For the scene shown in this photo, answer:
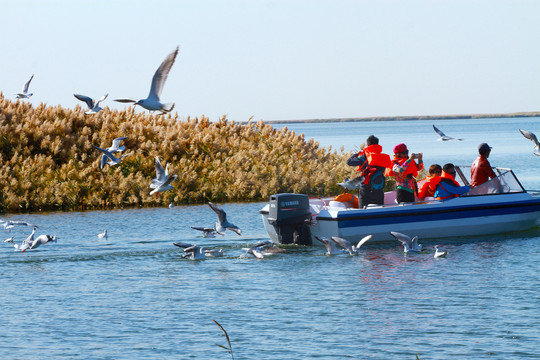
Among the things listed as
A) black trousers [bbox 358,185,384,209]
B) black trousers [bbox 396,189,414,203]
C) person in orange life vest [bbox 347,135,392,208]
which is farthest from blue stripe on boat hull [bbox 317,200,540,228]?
person in orange life vest [bbox 347,135,392,208]

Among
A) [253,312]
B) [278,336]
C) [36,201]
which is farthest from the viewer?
[36,201]

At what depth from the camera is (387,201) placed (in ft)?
71.2

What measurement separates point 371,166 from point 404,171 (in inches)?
29.6

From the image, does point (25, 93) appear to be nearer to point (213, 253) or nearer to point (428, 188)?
point (213, 253)

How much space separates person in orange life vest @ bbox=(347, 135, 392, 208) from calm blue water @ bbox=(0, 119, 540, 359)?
1292mm

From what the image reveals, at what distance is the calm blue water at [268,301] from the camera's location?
37.7 feet

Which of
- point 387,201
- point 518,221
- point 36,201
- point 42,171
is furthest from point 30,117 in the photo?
point 518,221

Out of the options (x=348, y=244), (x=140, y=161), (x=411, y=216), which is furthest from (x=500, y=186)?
(x=140, y=161)

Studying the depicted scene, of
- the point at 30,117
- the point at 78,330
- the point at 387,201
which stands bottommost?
the point at 78,330

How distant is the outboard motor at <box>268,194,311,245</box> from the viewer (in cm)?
1906

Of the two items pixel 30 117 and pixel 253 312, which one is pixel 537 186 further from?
pixel 253 312

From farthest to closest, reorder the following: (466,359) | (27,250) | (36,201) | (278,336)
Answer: (36,201) < (27,250) < (278,336) < (466,359)

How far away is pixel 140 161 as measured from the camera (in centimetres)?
3472

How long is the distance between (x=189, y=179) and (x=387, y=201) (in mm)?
12881
